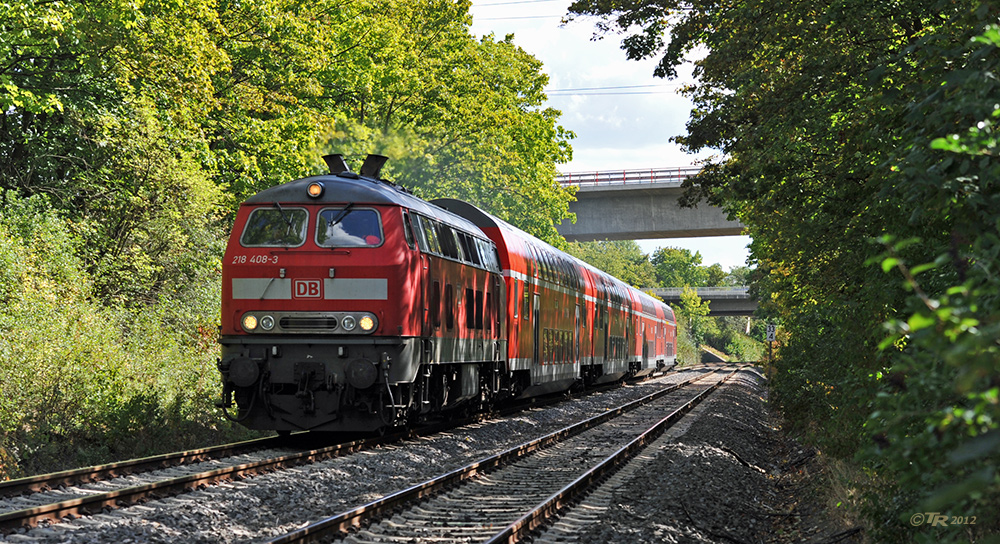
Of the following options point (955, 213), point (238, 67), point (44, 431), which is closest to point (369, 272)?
point (44, 431)

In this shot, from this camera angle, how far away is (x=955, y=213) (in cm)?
473

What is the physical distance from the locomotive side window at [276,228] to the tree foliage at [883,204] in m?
6.10

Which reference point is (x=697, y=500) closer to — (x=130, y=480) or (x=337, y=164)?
(x=130, y=480)

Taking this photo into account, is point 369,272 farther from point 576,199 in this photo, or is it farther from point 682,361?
point 682,361

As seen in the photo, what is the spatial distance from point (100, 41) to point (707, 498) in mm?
15179

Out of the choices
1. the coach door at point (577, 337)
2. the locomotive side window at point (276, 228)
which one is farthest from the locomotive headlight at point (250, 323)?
the coach door at point (577, 337)

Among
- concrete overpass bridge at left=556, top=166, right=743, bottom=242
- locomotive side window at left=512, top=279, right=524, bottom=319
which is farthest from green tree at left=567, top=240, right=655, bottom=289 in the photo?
locomotive side window at left=512, top=279, right=524, bottom=319

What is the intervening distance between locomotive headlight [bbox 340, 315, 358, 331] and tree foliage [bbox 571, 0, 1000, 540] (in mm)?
5568

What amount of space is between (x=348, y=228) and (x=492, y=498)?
464 cm

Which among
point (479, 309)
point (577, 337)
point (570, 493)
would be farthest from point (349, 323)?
point (577, 337)

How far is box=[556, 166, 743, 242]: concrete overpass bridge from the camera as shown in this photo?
4262 cm

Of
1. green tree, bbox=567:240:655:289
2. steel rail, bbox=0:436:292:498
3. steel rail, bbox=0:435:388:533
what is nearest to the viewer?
steel rail, bbox=0:435:388:533

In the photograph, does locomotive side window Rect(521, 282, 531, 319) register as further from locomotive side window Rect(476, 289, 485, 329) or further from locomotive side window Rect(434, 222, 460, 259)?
locomotive side window Rect(434, 222, 460, 259)

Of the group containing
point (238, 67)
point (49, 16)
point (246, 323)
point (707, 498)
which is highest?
point (238, 67)
